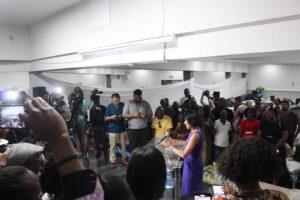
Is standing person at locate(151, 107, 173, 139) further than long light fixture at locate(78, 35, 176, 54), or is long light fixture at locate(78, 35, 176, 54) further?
standing person at locate(151, 107, 173, 139)

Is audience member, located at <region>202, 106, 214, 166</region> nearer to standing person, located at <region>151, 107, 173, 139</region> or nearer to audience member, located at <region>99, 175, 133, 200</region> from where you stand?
standing person, located at <region>151, 107, 173, 139</region>

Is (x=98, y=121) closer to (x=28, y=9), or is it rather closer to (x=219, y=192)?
(x=28, y=9)

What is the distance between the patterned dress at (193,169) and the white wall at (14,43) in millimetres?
4704

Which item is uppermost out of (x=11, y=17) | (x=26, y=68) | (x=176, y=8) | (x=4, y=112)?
(x=11, y=17)

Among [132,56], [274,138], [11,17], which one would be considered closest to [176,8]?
[132,56]

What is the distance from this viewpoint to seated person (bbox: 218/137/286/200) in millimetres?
1125

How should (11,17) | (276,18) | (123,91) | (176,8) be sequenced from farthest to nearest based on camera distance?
(123,91), (11,17), (176,8), (276,18)

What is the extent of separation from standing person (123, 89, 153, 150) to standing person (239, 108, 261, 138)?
1.59 m

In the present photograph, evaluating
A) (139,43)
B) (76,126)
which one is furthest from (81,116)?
(139,43)

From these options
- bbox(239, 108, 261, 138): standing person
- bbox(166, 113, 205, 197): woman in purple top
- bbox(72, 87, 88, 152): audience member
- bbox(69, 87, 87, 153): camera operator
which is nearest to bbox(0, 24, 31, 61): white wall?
bbox(72, 87, 88, 152): audience member

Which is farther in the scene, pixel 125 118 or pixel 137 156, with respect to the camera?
pixel 125 118

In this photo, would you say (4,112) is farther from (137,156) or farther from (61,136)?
(61,136)

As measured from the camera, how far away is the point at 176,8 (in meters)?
2.76

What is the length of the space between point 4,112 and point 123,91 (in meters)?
2.38
